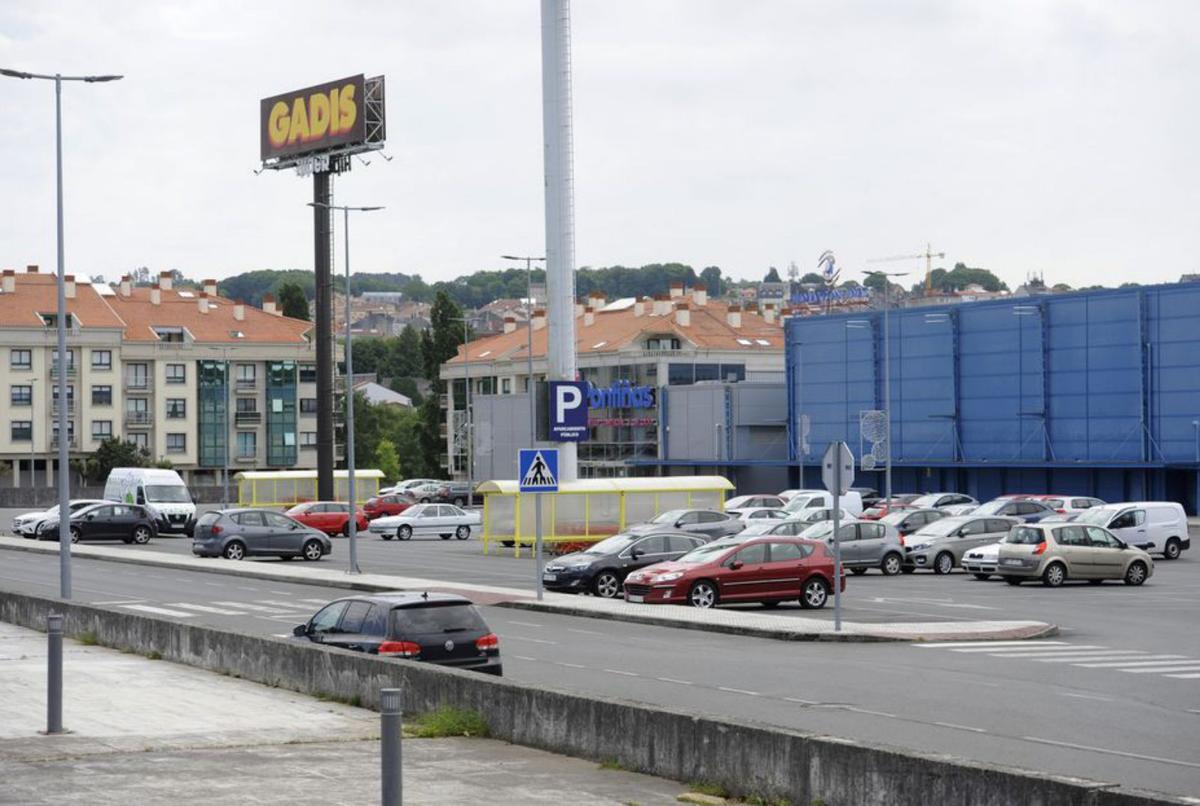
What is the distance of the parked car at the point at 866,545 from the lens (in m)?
44.9

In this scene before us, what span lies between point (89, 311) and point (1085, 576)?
9384 cm

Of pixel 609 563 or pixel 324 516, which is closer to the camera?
pixel 609 563

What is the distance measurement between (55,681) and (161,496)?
55.1m

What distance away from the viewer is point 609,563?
38.2 metres

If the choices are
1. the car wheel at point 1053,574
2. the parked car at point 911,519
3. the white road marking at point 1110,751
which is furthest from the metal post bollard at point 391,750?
the parked car at point 911,519

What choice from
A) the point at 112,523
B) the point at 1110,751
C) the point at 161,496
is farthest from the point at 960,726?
the point at 161,496

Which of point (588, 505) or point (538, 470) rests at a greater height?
point (538, 470)

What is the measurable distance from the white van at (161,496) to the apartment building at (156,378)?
46093 mm

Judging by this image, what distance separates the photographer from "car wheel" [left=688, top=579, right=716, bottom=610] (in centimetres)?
3412

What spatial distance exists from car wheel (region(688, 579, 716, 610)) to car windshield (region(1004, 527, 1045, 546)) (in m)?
10.5

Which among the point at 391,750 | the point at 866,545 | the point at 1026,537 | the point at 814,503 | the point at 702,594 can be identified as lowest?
the point at 702,594

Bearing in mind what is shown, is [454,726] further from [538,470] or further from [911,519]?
[911,519]

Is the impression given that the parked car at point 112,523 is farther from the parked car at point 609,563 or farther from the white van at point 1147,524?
the white van at point 1147,524

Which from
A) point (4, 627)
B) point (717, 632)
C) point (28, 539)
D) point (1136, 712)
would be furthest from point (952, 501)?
point (1136, 712)
